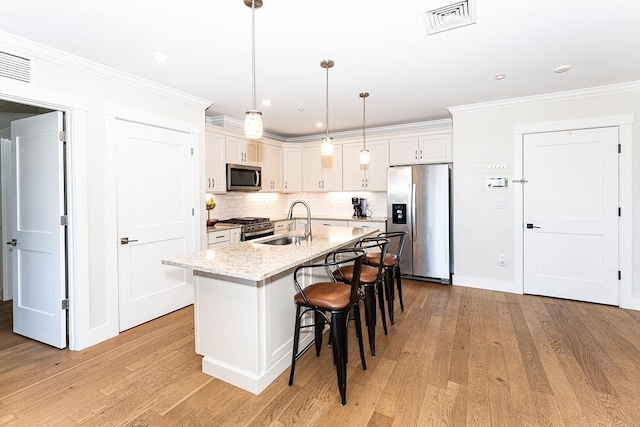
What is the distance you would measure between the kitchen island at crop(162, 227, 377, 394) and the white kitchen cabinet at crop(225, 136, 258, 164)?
2.58 m

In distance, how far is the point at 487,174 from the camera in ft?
14.0

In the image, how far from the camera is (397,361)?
2504mm

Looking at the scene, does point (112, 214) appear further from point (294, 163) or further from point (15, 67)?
point (294, 163)

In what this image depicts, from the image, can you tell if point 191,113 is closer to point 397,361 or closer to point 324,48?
point 324,48

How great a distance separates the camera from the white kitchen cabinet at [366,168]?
5.25 metres

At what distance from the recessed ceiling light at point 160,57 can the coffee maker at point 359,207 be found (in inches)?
144

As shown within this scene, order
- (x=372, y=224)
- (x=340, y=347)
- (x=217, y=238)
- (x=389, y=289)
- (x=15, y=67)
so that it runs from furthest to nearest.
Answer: (x=372, y=224)
(x=217, y=238)
(x=389, y=289)
(x=15, y=67)
(x=340, y=347)

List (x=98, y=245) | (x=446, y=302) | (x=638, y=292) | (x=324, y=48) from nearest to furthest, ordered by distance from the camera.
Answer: (x=324, y=48) → (x=98, y=245) → (x=638, y=292) → (x=446, y=302)

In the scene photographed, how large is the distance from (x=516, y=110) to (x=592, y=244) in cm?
186

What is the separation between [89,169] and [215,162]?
1728 millimetres

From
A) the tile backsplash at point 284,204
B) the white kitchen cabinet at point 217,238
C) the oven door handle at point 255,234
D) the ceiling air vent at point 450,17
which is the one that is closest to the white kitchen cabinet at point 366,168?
the tile backsplash at point 284,204

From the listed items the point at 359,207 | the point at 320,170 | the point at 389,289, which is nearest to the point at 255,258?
the point at 389,289

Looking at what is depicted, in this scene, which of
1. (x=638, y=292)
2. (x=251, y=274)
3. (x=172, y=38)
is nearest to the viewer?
(x=251, y=274)

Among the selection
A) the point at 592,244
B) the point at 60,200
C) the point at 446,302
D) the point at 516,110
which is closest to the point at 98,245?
the point at 60,200
